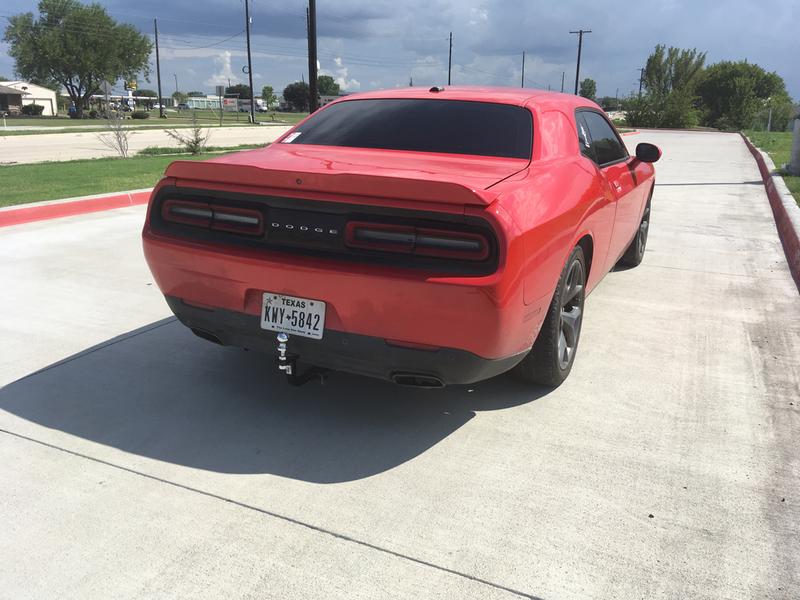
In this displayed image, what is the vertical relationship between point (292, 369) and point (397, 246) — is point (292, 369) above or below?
below

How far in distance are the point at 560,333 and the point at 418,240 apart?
48.1 inches

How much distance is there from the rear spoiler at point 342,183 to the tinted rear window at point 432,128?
896 mm

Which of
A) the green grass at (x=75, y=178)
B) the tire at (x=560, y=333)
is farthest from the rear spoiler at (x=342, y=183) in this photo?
the green grass at (x=75, y=178)

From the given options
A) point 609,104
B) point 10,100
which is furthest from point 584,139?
point 609,104

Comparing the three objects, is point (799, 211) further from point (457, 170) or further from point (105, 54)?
point (105, 54)

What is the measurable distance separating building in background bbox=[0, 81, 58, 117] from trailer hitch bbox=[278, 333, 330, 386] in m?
78.8

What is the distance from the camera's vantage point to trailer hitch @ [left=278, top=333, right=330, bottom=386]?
2980 mm

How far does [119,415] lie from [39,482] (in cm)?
60

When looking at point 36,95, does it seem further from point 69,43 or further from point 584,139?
point 584,139

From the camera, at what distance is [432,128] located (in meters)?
3.66

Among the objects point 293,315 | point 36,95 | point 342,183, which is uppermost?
point 36,95

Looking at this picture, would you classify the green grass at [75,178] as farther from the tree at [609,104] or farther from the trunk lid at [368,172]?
the tree at [609,104]

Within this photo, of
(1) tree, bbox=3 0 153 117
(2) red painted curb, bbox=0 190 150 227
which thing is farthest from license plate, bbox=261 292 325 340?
(1) tree, bbox=3 0 153 117

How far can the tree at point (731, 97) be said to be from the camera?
60.6 metres
